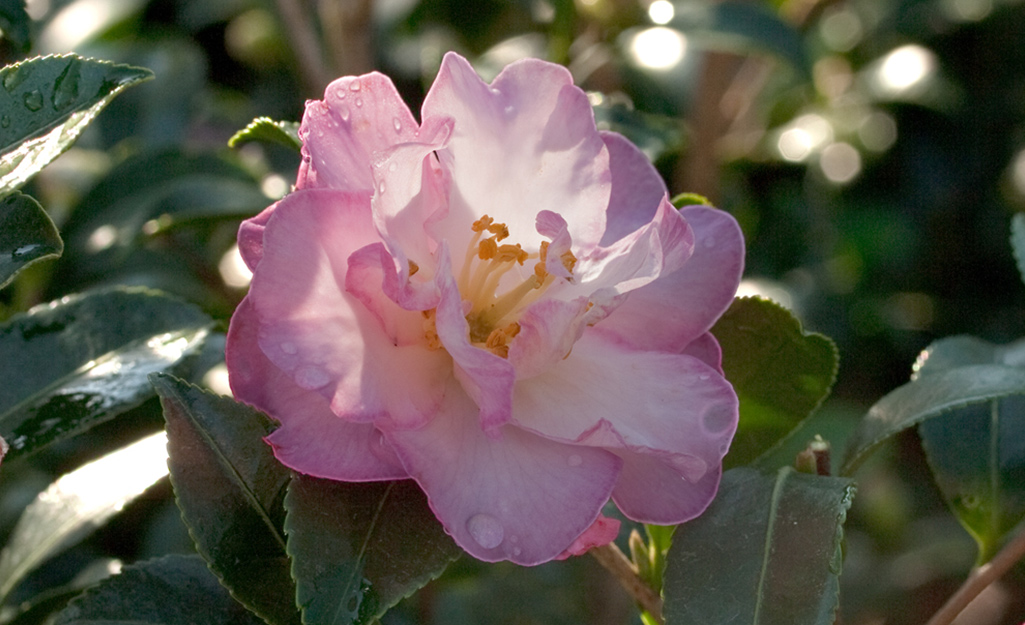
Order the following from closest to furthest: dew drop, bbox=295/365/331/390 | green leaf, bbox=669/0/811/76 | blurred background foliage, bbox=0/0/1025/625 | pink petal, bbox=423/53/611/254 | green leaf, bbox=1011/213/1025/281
A: dew drop, bbox=295/365/331/390
pink petal, bbox=423/53/611/254
green leaf, bbox=1011/213/1025/281
blurred background foliage, bbox=0/0/1025/625
green leaf, bbox=669/0/811/76

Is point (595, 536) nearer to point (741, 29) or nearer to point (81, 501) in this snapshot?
point (81, 501)

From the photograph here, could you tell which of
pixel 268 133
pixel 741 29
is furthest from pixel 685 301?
pixel 741 29

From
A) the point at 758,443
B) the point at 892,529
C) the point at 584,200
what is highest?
the point at 584,200

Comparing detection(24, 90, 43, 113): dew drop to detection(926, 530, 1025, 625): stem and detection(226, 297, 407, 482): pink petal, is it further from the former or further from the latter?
detection(926, 530, 1025, 625): stem

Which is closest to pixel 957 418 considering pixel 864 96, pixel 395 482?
pixel 395 482

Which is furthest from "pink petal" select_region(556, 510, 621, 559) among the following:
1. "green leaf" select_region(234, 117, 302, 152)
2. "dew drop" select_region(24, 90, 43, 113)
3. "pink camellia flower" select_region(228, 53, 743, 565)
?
"dew drop" select_region(24, 90, 43, 113)

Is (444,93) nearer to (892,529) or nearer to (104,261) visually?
(104,261)
